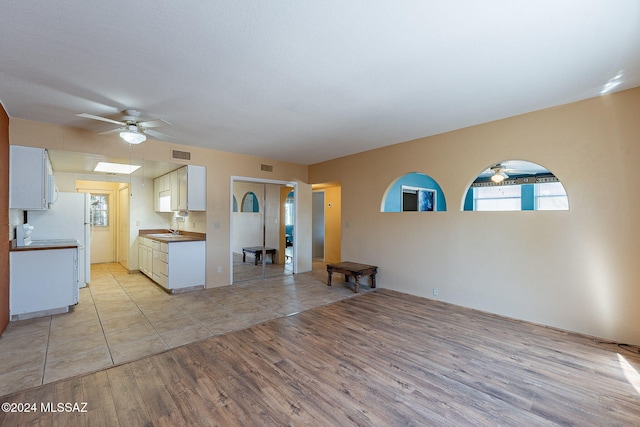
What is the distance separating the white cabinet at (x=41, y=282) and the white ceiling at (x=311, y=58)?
6.15 feet

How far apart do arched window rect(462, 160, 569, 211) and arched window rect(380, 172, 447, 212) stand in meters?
0.87

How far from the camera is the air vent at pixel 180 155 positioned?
4.96 metres

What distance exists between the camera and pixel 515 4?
176cm

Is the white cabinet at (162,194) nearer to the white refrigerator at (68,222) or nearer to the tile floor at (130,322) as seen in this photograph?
the white refrigerator at (68,222)

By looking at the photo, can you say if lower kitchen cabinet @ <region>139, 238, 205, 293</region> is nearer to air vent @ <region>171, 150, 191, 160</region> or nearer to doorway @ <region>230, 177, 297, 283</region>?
doorway @ <region>230, 177, 297, 283</region>

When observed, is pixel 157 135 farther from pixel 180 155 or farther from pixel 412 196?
pixel 412 196

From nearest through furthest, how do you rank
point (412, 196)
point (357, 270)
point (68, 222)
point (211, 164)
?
point (357, 270) < point (68, 222) < point (211, 164) < point (412, 196)

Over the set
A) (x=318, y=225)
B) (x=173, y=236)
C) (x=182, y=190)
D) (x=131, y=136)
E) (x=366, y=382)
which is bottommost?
(x=366, y=382)

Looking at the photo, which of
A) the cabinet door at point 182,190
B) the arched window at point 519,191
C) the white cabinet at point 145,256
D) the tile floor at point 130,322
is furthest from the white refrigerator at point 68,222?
the arched window at point 519,191

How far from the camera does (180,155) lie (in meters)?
5.03

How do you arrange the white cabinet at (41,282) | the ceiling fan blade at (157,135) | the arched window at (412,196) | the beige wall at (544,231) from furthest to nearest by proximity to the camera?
the arched window at (412,196) < the ceiling fan blade at (157,135) < the white cabinet at (41,282) < the beige wall at (544,231)

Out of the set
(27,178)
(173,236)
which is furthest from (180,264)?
(27,178)

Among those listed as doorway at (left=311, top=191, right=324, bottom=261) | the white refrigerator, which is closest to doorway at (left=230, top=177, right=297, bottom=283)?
doorway at (left=311, top=191, right=324, bottom=261)

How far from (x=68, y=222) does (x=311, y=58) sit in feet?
18.2
